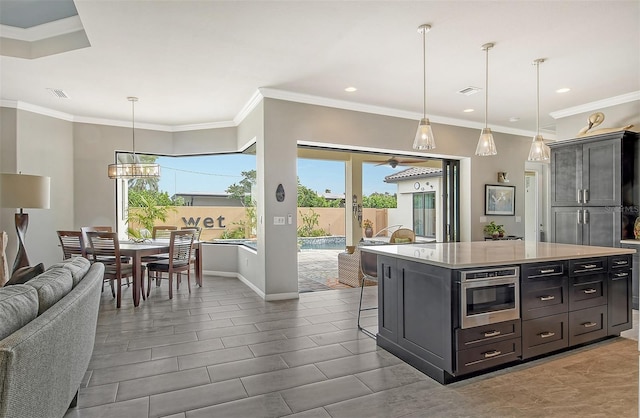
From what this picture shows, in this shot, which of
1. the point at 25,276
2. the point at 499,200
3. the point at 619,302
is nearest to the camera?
the point at 25,276

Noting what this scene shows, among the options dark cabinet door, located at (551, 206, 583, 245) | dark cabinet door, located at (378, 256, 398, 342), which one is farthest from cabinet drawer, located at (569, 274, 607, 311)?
dark cabinet door, located at (551, 206, 583, 245)

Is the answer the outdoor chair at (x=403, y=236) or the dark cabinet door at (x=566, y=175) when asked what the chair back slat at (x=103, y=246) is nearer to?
→ the outdoor chair at (x=403, y=236)

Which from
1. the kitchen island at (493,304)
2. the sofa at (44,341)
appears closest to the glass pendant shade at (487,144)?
the kitchen island at (493,304)

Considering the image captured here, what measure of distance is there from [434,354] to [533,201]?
648 centimetres

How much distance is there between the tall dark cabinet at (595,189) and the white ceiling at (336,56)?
2.51ft

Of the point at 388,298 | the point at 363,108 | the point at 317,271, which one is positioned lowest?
the point at 317,271

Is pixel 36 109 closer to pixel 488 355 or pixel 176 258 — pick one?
pixel 176 258

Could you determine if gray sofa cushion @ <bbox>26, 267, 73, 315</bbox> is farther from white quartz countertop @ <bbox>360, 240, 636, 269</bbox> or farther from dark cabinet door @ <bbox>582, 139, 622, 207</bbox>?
dark cabinet door @ <bbox>582, 139, 622, 207</bbox>

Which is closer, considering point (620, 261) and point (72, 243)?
point (620, 261)

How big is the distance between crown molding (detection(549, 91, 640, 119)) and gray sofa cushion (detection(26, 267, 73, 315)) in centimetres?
680

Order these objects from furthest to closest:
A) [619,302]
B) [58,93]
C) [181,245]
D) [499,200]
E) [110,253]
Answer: [499,200], [181,245], [58,93], [110,253], [619,302]

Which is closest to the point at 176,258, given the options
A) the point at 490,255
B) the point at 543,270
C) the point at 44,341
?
the point at 44,341

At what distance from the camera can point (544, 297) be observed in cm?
300

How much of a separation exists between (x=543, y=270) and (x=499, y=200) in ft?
13.9
